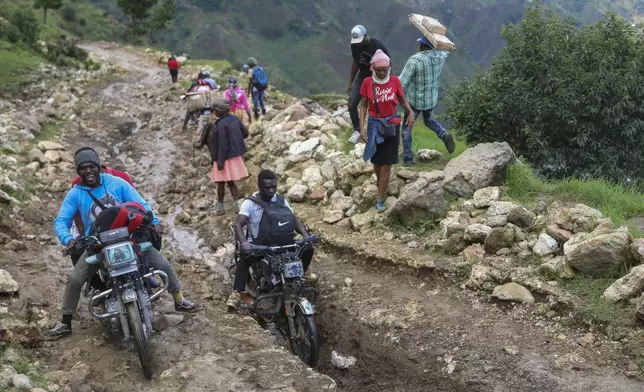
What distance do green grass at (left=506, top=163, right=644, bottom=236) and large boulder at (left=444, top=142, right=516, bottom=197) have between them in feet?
0.65

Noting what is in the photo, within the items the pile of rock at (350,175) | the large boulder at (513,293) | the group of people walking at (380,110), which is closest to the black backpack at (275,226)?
the group of people walking at (380,110)

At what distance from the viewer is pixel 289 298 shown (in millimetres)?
5566

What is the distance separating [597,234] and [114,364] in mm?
4672

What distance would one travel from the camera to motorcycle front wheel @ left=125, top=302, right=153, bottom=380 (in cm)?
468

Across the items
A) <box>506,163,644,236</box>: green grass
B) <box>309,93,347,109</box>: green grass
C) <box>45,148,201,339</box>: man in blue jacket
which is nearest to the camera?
<box>45,148,201,339</box>: man in blue jacket

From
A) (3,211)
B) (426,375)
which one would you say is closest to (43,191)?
(3,211)

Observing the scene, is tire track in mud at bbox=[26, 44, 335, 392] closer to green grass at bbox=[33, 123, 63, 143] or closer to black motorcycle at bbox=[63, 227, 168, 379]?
black motorcycle at bbox=[63, 227, 168, 379]

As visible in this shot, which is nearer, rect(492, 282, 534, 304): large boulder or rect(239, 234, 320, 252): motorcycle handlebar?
rect(239, 234, 320, 252): motorcycle handlebar

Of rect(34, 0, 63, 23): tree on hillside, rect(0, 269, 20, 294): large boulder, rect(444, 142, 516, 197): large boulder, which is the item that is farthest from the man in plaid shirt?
rect(34, 0, 63, 23): tree on hillside

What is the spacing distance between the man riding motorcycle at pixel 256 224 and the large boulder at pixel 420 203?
1.79 m

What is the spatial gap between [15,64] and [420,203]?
64.2 feet

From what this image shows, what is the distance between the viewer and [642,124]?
34.0 ft

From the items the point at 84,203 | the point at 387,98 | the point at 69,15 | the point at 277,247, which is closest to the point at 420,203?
the point at 387,98

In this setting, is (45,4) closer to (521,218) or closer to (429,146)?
(429,146)
